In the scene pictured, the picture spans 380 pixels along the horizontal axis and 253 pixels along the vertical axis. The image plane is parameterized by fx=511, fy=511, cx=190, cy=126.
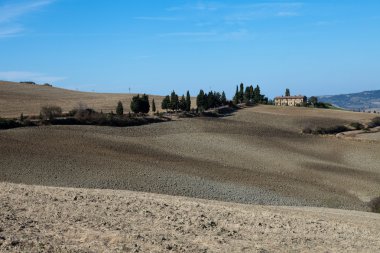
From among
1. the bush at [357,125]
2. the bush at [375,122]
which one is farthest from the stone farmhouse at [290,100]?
the bush at [357,125]

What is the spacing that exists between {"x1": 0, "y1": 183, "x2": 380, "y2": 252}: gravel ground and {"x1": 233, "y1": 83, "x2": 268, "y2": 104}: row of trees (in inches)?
3760

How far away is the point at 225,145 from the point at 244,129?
47.6 ft

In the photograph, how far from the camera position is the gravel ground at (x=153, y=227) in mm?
12852

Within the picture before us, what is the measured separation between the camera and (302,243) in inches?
595

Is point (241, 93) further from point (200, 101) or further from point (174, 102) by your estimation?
point (174, 102)

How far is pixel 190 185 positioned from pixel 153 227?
18.3 metres

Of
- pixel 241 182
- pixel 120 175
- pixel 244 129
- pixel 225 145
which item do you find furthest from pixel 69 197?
pixel 244 129

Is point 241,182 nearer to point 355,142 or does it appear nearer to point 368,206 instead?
→ point 368,206

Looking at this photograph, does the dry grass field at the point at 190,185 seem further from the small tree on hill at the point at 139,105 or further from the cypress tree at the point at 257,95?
the cypress tree at the point at 257,95

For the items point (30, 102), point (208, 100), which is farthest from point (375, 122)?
point (30, 102)

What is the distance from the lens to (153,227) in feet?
51.4

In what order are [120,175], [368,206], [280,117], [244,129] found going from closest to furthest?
[368,206] → [120,175] → [244,129] → [280,117]

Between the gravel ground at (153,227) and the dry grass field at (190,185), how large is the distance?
4 centimetres

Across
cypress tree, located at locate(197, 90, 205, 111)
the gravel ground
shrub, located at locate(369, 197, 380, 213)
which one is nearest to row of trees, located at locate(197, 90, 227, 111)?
cypress tree, located at locate(197, 90, 205, 111)
